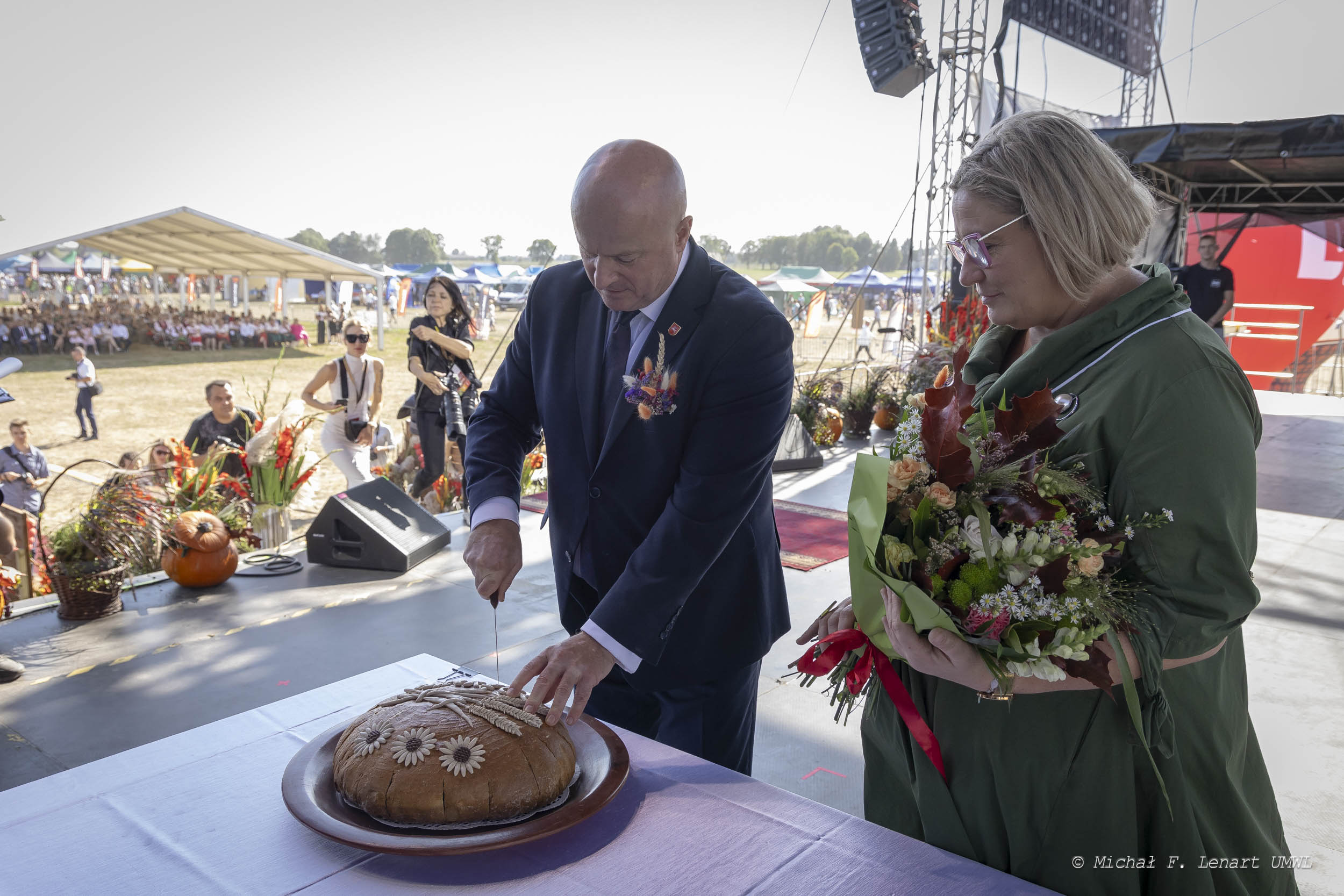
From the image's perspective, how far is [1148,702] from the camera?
1180 mm

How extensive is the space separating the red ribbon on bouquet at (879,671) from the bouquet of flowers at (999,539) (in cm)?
14

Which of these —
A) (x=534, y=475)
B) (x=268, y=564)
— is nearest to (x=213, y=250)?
(x=534, y=475)

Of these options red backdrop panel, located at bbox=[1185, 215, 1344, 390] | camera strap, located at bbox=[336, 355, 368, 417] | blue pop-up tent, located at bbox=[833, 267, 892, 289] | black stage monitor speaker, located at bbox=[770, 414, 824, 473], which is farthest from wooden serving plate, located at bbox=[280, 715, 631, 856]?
blue pop-up tent, located at bbox=[833, 267, 892, 289]

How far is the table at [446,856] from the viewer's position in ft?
3.62

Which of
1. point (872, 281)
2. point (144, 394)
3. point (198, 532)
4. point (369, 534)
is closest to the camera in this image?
point (198, 532)

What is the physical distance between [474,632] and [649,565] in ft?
10.2

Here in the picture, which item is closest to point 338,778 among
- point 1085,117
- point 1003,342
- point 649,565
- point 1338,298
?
point 649,565

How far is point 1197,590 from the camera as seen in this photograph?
1120 millimetres

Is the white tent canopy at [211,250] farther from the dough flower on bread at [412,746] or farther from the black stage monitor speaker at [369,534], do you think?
the dough flower on bread at [412,746]

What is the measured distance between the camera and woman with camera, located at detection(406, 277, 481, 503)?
6.39m

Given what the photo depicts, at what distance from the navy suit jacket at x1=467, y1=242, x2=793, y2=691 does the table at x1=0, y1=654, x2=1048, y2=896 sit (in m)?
0.32

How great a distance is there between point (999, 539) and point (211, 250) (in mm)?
20151

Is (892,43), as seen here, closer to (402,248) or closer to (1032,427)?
(1032,427)

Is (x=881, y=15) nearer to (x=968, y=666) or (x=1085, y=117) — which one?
(x=1085, y=117)
